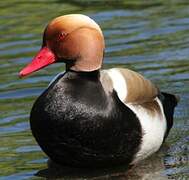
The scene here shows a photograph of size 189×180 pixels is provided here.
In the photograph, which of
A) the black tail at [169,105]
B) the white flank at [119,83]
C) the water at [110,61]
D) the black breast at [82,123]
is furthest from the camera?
the black tail at [169,105]

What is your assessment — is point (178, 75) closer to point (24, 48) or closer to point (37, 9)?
point (24, 48)

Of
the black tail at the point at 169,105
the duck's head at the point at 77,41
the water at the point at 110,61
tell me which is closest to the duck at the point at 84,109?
the duck's head at the point at 77,41

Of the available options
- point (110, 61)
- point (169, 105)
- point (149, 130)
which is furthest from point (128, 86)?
point (110, 61)

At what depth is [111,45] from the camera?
10.9 m

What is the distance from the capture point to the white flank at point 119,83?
6.82 m

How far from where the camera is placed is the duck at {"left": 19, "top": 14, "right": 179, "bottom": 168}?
6559 millimetres

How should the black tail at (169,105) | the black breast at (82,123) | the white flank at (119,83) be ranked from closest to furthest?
the black breast at (82,123), the white flank at (119,83), the black tail at (169,105)

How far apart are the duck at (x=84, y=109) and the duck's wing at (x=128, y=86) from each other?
11mm

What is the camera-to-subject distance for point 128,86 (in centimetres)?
698

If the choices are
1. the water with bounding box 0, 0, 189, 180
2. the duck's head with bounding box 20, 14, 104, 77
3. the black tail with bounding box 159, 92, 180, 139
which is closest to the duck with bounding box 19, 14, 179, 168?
the duck's head with bounding box 20, 14, 104, 77

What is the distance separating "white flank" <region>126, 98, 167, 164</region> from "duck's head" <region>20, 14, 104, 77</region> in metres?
0.48

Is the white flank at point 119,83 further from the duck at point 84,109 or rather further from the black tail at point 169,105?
the black tail at point 169,105

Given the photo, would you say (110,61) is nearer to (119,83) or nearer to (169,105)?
(169,105)

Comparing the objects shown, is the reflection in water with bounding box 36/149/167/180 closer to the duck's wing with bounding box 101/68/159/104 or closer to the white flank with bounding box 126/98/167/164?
the white flank with bounding box 126/98/167/164
